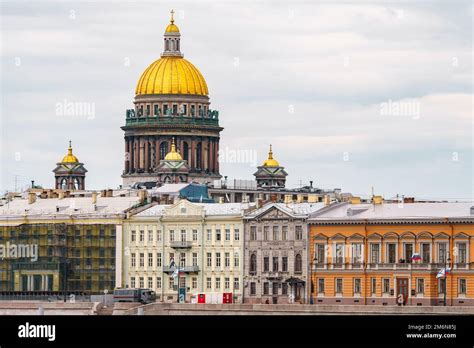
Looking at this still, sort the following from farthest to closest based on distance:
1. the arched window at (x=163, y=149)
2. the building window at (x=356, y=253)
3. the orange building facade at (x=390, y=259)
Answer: the arched window at (x=163, y=149), the building window at (x=356, y=253), the orange building facade at (x=390, y=259)

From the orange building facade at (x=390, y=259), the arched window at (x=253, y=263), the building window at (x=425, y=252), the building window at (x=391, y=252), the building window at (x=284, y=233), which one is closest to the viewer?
the orange building facade at (x=390, y=259)

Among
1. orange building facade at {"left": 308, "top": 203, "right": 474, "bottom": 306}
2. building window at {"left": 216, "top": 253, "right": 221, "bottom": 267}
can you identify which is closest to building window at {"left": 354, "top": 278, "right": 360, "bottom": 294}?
orange building facade at {"left": 308, "top": 203, "right": 474, "bottom": 306}

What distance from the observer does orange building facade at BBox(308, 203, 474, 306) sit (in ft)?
299

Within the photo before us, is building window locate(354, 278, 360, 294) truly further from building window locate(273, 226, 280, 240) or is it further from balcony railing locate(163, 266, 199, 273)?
balcony railing locate(163, 266, 199, 273)

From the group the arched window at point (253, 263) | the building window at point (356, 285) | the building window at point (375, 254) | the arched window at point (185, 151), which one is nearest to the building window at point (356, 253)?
the building window at point (375, 254)

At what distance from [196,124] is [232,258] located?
46.8 m

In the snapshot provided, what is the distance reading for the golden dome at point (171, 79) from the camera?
14612cm

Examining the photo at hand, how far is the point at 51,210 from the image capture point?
110875mm

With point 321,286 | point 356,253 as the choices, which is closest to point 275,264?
point 321,286

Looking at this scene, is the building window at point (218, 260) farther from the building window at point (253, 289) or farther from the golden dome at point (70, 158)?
the golden dome at point (70, 158)

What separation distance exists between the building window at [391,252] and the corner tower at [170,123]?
2045 inches
